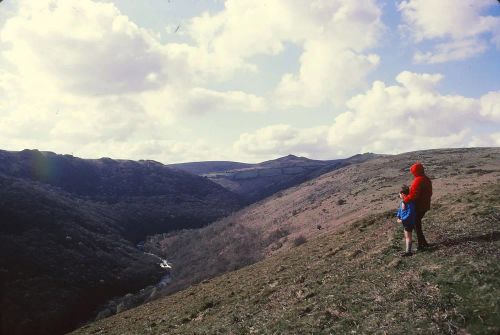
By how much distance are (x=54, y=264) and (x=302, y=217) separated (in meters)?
36.9

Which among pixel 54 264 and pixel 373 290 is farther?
pixel 54 264

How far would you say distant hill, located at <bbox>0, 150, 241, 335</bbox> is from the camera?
168 feet

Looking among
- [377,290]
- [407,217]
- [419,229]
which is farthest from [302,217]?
[377,290]

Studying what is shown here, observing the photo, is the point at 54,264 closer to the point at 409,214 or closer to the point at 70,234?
the point at 70,234

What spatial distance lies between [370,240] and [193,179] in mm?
170365

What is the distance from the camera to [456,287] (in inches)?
530

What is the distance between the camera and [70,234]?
7550 centimetres

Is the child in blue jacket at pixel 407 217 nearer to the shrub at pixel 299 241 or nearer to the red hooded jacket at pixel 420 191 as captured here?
the red hooded jacket at pixel 420 191

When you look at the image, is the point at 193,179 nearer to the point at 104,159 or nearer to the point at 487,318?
the point at 104,159

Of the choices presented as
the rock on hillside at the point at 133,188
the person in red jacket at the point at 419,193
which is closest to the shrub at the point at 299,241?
the person in red jacket at the point at 419,193

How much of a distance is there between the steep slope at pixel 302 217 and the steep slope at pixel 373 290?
719 inches

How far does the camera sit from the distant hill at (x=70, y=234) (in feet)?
168

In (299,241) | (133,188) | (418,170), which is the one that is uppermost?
(133,188)

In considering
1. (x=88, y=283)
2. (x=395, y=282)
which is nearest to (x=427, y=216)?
Answer: (x=395, y=282)
